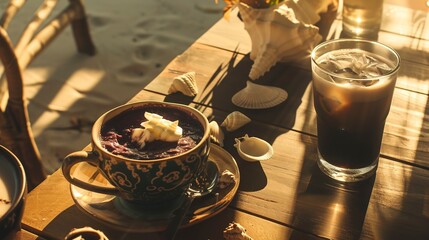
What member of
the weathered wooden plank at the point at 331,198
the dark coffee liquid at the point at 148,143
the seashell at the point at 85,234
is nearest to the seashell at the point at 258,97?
the weathered wooden plank at the point at 331,198

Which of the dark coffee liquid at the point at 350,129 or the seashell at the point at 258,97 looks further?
the seashell at the point at 258,97

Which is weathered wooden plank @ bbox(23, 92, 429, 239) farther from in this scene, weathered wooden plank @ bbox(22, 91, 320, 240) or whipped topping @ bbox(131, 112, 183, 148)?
whipped topping @ bbox(131, 112, 183, 148)

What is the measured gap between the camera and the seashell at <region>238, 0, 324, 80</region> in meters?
1.07

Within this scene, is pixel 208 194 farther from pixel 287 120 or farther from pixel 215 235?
pixel 287 120

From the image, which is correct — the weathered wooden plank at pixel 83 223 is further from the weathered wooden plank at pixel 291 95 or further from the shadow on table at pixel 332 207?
the weathered wooden plank at pixel 291 95

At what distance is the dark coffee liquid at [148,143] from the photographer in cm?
70

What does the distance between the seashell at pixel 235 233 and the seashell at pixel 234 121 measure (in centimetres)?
25

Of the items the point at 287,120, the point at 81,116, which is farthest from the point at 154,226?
the point at 81,116

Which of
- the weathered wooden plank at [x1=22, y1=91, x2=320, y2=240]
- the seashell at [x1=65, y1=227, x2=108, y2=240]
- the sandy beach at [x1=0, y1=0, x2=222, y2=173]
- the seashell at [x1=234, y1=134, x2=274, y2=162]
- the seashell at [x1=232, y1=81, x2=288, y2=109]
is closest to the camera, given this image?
the seashell at [x1=65, y1=227, x2=108, y2=240]

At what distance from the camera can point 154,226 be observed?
724mm

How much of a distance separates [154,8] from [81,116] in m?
0.88

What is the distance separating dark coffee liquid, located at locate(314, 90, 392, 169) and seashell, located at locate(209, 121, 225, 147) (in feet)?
0.52

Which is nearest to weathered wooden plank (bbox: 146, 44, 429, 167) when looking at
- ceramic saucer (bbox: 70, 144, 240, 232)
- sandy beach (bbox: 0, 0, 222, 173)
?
ceramic saucer (bbox: 70, 144, 240, 232)

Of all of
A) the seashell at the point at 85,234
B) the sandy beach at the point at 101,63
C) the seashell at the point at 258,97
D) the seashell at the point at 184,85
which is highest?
the seashell at the point at 85,234
